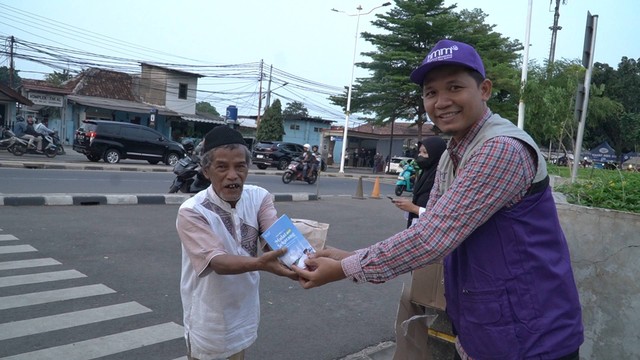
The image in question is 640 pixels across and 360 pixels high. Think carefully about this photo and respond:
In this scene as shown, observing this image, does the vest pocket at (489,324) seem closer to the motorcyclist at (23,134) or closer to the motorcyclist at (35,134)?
the motorcyclist at (23,134)

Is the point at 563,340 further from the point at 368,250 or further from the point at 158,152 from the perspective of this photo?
the point at 158,152

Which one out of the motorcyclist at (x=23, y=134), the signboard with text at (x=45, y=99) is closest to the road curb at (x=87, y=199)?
the motorcyclist at (x=23, y=134)

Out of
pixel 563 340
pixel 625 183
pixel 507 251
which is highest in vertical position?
pixel 625 183

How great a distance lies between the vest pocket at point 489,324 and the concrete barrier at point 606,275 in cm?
184

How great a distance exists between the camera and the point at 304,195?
1317 cm

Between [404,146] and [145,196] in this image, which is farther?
[404,146]

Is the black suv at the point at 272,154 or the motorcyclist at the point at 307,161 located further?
the black suv at the point at 272,154

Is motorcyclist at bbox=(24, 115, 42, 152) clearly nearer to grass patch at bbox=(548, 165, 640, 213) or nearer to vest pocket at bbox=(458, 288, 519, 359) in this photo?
grass patch at bbox=(548, 165, 640, 213)

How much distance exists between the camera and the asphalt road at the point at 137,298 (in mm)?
3715

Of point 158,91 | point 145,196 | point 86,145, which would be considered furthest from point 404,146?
point 145,196

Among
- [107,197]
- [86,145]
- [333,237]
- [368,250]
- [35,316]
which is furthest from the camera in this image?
[86,145]

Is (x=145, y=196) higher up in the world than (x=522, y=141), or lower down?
lower down

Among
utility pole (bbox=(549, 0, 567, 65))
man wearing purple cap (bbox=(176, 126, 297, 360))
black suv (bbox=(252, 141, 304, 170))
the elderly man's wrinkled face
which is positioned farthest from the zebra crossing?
utility pole (bbox=(549, 0, 567, 65))

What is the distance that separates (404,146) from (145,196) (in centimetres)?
3337
